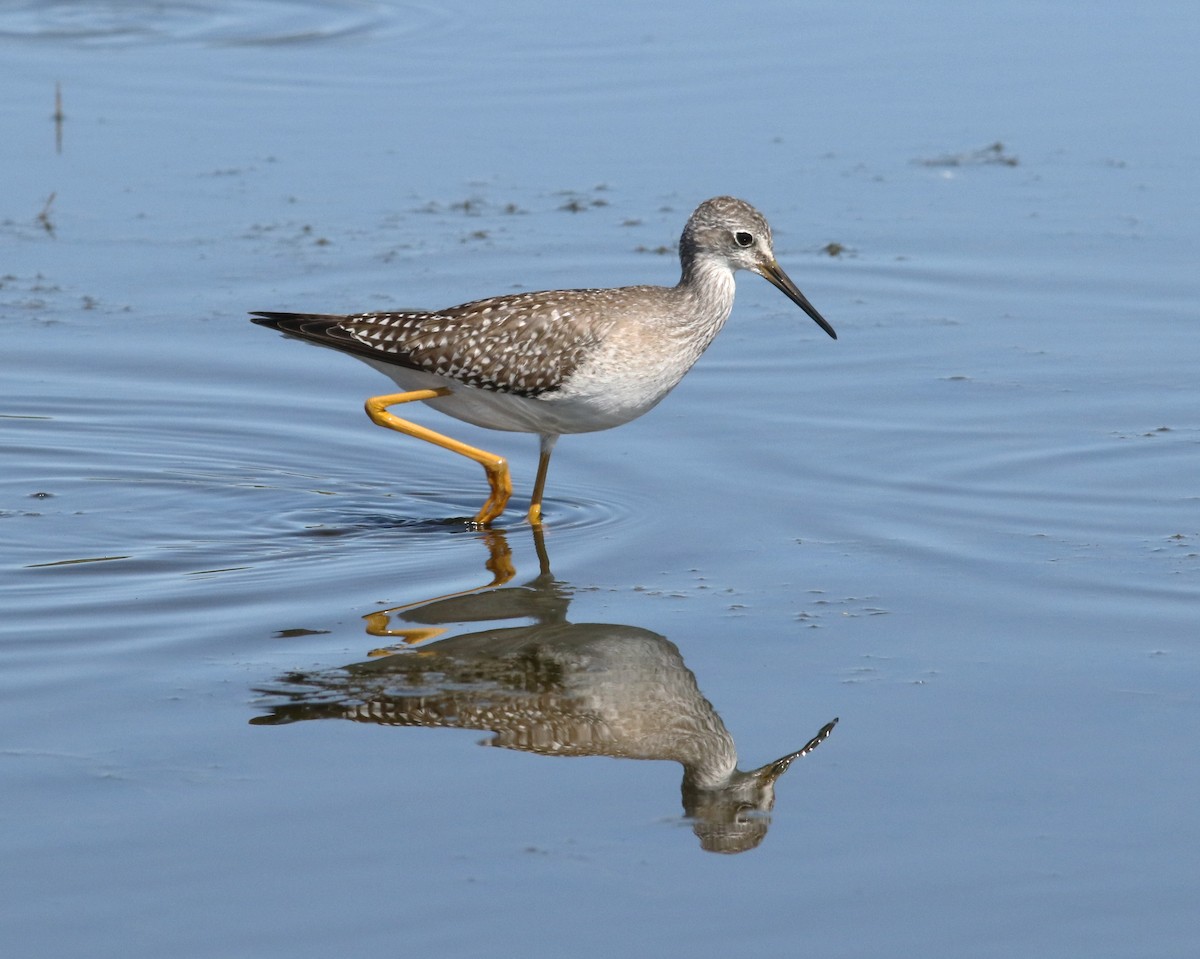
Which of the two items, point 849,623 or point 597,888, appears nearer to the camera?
point 597,888

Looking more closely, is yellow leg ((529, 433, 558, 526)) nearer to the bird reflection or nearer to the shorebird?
the shorebird

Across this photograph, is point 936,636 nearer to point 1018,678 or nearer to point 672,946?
point 1018,678

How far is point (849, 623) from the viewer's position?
23.8 ft

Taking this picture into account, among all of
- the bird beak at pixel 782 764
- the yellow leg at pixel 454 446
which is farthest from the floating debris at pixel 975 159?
the bird beak at pixel 782 764

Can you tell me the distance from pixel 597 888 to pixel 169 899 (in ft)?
3.78

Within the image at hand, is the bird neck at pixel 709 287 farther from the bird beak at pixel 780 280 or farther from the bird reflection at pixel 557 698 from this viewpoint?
the bird reflection at pixel 557 698

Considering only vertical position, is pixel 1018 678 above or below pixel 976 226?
below

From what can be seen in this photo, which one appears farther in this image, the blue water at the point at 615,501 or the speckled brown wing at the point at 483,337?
the speckled brown wing at the point at 483,337

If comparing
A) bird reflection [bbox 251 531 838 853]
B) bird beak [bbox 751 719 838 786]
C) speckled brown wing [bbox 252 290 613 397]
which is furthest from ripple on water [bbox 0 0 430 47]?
bird beak [bbox 751 719 838 786]

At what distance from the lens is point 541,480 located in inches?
352

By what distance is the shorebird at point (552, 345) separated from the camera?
8.66 metres

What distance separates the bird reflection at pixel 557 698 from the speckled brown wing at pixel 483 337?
1.56 m

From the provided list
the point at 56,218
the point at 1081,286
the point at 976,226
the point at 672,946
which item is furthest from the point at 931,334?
the point at 672,946

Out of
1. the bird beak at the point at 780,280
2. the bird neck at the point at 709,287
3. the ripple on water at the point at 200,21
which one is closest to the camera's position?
the bird neck at the point at 709,287
